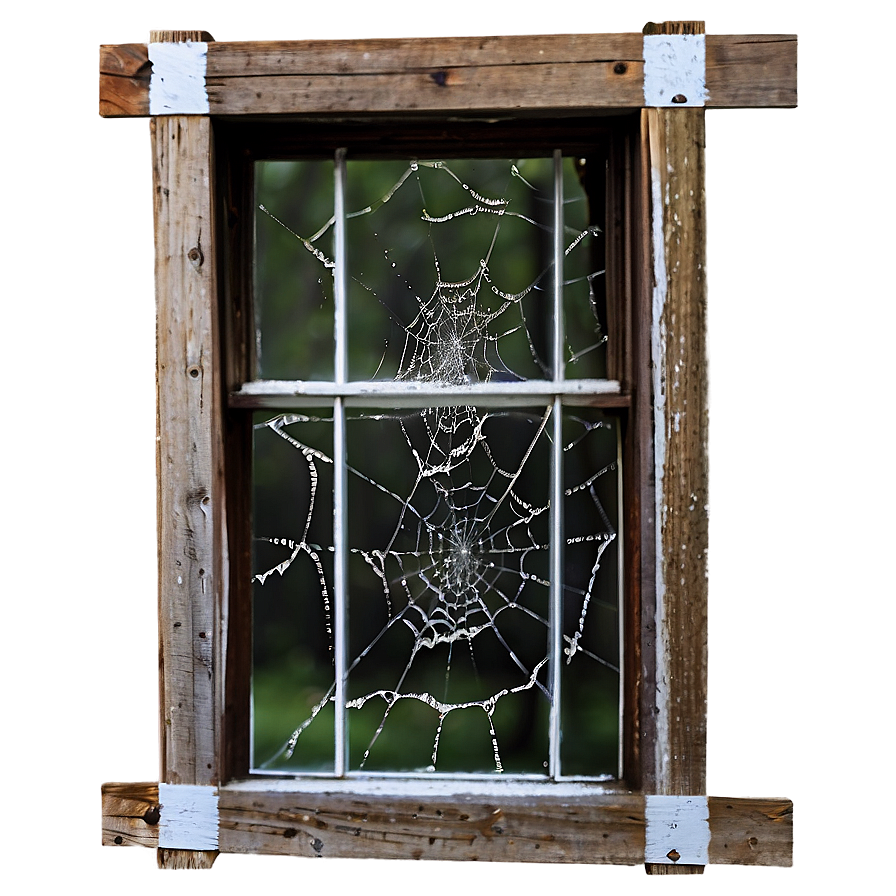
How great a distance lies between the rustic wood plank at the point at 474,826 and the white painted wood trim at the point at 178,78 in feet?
4.63

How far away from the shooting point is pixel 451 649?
1716mm

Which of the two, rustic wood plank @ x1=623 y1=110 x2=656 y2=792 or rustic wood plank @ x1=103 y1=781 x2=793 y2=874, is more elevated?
rustic wood plank @ x1=623 y1=110 x2=656 y2=792

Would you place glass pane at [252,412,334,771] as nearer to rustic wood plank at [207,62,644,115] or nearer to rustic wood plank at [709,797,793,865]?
rustic wood plank at [207,62,644,115]

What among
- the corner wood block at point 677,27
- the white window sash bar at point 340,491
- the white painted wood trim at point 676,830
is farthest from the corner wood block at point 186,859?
the corner wood block at point 677,27

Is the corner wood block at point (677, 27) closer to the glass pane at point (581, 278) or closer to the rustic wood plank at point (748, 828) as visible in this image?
the glass pane at point (581, 278)

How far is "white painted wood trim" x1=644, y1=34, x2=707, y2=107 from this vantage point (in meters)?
1.53

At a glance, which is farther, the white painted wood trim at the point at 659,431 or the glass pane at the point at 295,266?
the glass pane at the point at 295,266

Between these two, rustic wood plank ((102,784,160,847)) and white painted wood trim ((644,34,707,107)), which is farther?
rustic wood plank ((102,784,160,847))

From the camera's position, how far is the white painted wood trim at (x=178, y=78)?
158 centimetres

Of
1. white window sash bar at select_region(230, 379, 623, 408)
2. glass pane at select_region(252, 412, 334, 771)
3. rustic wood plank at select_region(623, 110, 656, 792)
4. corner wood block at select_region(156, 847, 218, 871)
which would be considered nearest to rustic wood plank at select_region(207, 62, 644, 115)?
rustic wood plank at select_region(623, 110, 656, 792)

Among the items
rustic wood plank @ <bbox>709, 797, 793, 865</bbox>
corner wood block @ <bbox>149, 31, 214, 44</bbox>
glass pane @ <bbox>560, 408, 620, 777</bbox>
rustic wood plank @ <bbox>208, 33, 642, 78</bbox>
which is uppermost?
corner wood block @ <bbox>149, 31, 214, 44</bbox>

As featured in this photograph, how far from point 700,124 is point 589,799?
138cm

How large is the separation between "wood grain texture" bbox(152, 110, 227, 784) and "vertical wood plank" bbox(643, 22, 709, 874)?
902 mm

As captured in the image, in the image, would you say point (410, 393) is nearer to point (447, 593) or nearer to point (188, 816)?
point (447, 593)
